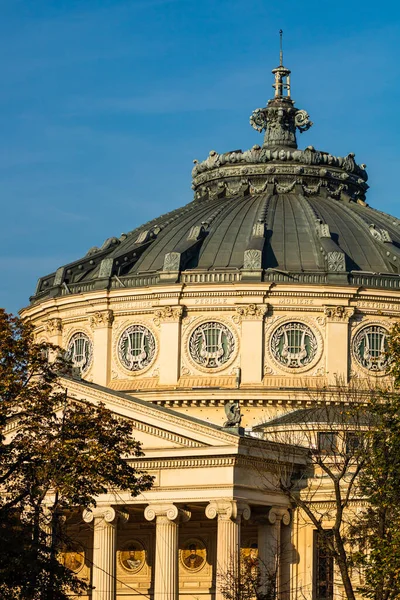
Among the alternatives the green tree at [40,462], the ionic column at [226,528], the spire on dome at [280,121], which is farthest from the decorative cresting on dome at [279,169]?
the green tree at [40,462]

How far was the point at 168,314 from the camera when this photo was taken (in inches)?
4146

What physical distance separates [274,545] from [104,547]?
771 centimetres

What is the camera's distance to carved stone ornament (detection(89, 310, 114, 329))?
4242 inches

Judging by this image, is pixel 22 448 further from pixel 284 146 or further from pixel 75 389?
pixel 284 146

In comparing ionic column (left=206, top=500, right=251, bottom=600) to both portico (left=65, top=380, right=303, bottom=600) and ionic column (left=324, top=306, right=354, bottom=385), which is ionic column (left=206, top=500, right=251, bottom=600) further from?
ionic column (left=324, top=306, right=354, bottom=385)

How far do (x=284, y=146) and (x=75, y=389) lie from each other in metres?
32.6

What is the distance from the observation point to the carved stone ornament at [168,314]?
105 metres

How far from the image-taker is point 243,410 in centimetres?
10081

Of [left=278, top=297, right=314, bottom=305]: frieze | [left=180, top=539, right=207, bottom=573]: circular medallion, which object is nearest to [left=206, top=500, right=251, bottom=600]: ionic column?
[left=180, top=539, right=207, bottom=573]: circular medallion

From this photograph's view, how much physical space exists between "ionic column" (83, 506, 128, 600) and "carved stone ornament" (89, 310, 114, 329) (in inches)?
763

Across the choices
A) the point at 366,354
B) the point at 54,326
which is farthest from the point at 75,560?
the point at 366,354

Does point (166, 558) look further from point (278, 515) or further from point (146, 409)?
point (146, 409)

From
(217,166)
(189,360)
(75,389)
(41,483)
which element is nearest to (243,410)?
(189,360)

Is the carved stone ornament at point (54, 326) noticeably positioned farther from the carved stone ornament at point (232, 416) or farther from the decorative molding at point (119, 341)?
the carved stone ornament at point (232, 416)
